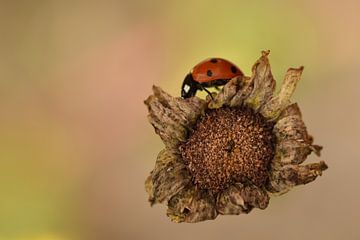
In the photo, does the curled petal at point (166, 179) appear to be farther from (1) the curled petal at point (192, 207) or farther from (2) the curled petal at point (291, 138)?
(2) the curled petal at point (291, 138)

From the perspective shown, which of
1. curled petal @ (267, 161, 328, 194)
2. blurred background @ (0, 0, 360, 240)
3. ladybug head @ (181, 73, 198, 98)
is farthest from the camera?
blurred background @ (0, 0, 360, 240)

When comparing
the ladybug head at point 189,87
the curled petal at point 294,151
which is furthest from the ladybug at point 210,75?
the curled petal at point 294,151

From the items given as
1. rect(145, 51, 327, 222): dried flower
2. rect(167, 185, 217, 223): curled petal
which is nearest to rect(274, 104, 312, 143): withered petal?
rect(145, 51, 327, 222): dried flower

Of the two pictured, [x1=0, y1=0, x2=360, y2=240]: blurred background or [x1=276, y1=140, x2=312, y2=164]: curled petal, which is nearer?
[x1=276, y1=140, x2=312, y2=164]: curled petal

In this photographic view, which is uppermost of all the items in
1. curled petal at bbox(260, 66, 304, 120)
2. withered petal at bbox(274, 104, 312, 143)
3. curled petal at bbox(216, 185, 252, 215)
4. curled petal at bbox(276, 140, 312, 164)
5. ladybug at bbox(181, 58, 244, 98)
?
ladybug at bbox(181, 58, 244, 98)

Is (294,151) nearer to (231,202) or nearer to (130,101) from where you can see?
(231,202)

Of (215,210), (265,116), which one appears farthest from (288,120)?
(215,210)

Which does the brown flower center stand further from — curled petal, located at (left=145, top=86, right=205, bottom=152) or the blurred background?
the blurred background
